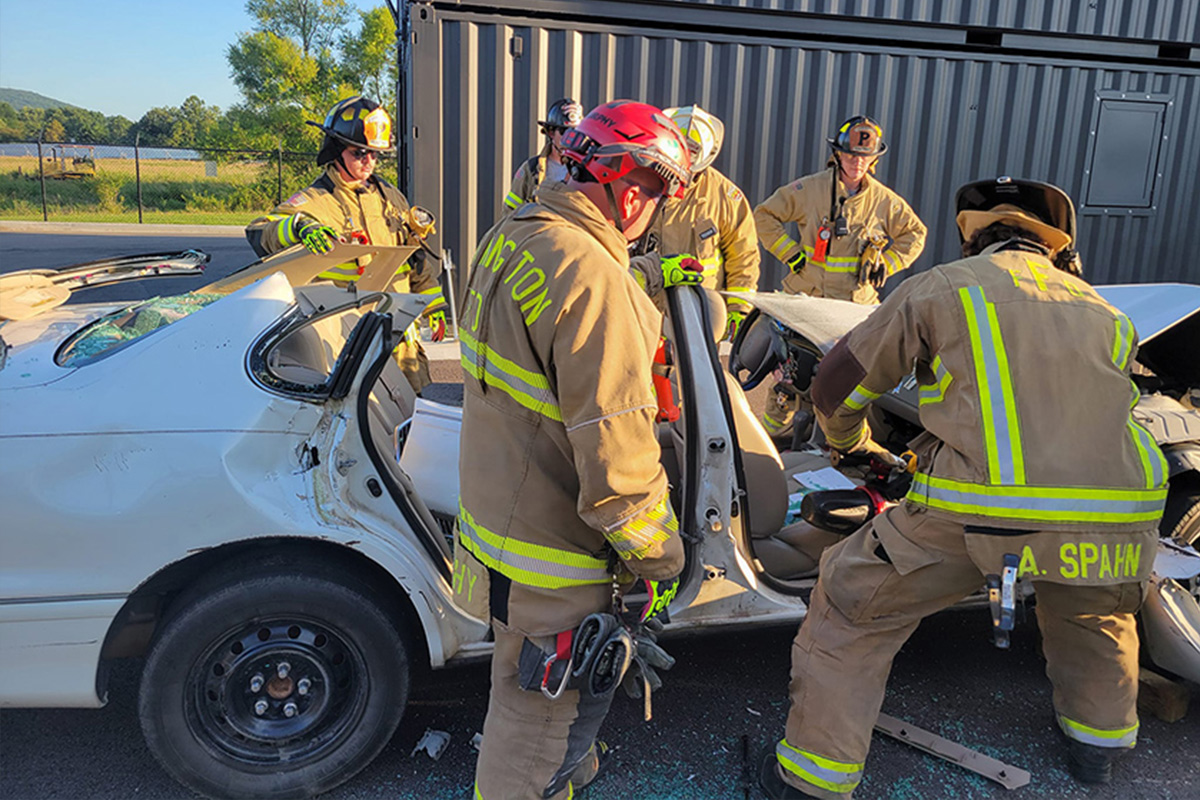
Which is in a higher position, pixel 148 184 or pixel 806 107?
pixel 806 107

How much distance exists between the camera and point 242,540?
214 cm

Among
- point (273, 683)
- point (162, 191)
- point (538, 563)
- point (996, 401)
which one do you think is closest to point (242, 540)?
point (273, 683)

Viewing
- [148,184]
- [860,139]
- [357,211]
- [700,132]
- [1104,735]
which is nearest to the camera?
[1104,735]

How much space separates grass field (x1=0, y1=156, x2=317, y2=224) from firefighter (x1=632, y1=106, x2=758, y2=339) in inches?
859

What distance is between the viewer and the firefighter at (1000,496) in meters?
2.14

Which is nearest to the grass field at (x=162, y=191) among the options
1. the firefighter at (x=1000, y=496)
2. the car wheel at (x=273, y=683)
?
the car wheel at (x=273, y=683)

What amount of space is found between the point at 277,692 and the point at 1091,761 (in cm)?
226

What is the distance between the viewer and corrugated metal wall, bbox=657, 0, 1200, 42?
7.66m

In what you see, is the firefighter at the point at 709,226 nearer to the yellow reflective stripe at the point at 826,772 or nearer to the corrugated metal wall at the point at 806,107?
the yellow reflective stripe at the point at 826,772

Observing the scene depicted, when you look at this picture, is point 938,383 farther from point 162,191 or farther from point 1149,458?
point 162,191

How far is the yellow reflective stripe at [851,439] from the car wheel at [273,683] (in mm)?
1383

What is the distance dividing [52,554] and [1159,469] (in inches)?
Result: 109

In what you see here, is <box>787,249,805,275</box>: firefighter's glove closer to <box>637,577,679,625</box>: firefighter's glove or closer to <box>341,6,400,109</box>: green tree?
<box>637,577,679,625</box>: firefighter's glove

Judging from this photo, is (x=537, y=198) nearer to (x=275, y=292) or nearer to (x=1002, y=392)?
(x=275, y=292)
